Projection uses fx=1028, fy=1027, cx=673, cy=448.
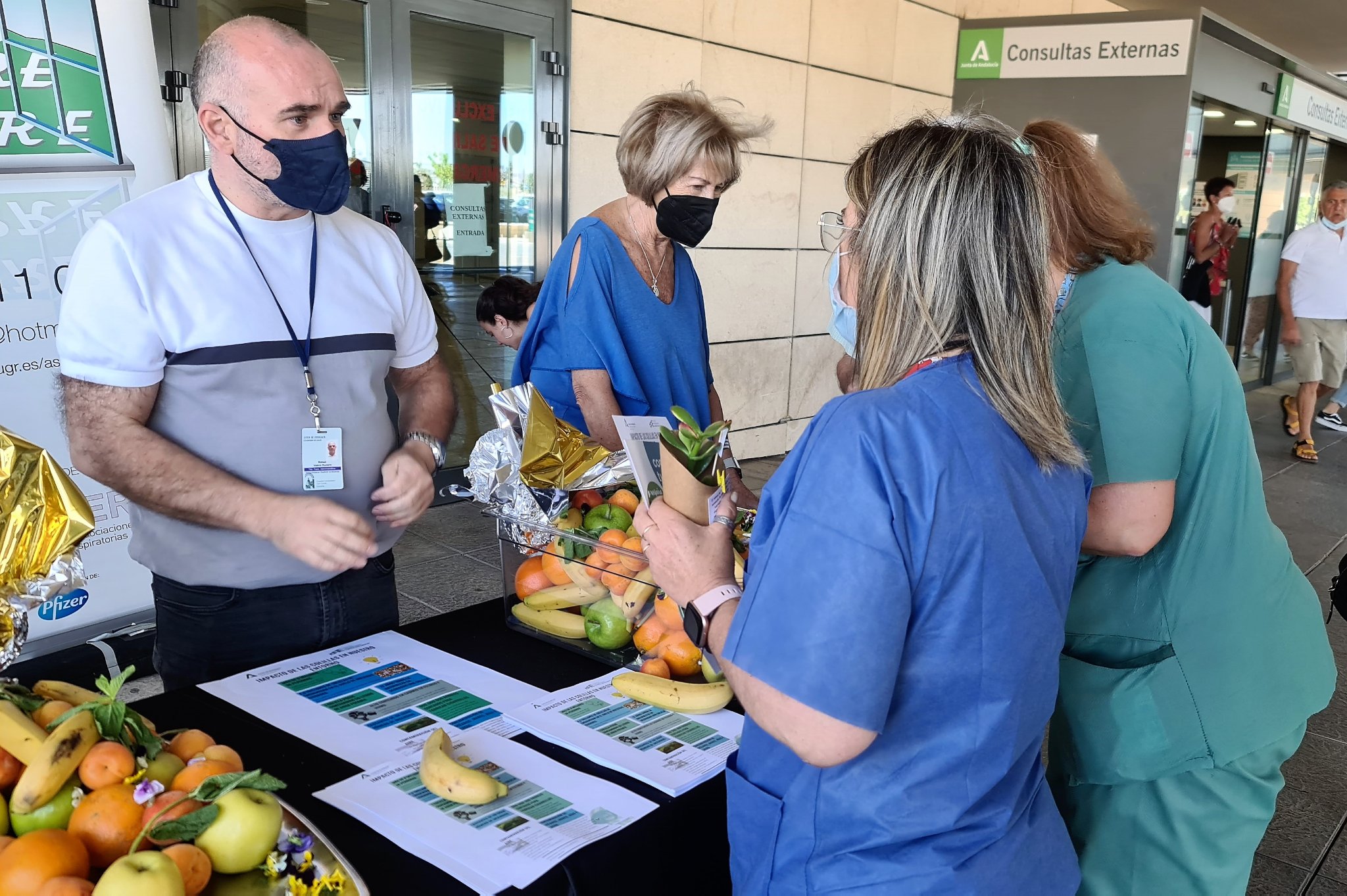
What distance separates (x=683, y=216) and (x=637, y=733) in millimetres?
1372

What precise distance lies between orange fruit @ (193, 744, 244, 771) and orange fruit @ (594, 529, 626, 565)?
65cm

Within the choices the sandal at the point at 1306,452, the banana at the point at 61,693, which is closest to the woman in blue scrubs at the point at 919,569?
the banana at the point at 61,693

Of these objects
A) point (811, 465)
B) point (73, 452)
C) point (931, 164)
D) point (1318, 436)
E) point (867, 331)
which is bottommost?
point (1318, 436)

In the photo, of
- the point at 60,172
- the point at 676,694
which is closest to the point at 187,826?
the point at 676,694

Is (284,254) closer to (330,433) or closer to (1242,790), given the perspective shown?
(330,433)

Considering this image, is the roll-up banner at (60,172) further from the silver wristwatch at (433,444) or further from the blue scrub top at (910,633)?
the blue scrub top at (910,633)

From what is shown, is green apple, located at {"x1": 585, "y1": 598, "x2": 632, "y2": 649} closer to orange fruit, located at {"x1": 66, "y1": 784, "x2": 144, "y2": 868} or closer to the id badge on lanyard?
the id badge on lanyard

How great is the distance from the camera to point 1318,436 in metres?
8.67

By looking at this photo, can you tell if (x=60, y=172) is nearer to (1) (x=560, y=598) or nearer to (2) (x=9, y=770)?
(1) (x=560, y=598)

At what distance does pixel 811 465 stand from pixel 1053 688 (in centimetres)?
43

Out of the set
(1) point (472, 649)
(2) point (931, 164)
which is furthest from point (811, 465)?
(1) point (472, 649)

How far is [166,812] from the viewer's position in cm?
102

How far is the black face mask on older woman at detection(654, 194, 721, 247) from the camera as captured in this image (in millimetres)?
2443

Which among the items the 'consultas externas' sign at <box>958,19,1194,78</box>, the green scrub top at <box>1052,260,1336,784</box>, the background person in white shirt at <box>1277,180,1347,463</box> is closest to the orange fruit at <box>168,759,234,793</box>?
the green scrub top at <box>1052,260,1336,784</box>
